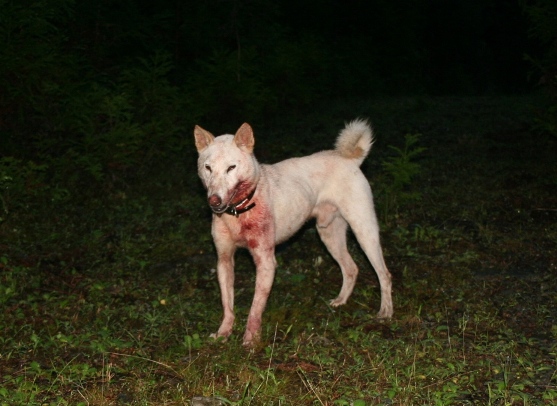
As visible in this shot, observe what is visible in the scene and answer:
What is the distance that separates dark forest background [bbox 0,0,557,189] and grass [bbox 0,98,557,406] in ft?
3.84

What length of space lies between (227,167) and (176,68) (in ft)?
48.9

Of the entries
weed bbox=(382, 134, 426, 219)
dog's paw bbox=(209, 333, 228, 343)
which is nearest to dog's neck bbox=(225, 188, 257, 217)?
dog's paw bbox=(209, 333, 228, 343)

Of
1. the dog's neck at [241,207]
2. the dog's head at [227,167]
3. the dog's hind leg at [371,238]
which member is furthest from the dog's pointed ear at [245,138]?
the dog's hind leg at [371,238]

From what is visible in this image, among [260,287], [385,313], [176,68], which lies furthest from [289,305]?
[176,68]

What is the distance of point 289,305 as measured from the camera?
659cm

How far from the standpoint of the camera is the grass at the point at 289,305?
15.0 feet

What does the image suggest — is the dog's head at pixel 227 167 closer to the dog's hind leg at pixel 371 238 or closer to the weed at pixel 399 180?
the dog's hind leg at pixel 371 238

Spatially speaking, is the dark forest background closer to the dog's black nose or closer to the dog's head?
the dog's head

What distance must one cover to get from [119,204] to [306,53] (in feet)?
49.5

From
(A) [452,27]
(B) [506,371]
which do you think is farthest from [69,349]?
(A) [452,27]

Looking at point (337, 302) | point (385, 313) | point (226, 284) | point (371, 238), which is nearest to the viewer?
point (226, 284)

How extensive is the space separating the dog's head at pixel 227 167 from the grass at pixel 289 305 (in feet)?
4.10

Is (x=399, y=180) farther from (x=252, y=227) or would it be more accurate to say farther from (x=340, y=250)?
(x=252, y=227)

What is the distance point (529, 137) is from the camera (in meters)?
14.5
